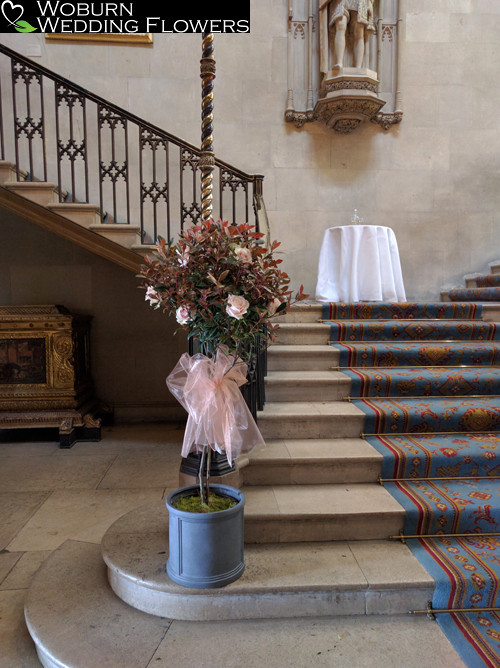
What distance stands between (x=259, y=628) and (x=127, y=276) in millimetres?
3981

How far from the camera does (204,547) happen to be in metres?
1.79

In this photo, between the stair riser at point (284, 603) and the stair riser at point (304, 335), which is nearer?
the stair riser at point (284, 603)

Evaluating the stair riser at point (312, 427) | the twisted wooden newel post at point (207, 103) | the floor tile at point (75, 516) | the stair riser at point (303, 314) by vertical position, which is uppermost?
the twisted wooden newel post at point (207, 103)

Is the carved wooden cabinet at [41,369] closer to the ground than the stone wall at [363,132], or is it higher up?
closer to the ground

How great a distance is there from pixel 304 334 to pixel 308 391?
2.46ft

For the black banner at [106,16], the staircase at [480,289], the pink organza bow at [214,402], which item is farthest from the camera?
the black banner at [106,16]

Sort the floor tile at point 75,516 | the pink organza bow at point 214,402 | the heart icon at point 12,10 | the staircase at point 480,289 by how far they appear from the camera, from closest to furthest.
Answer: the pink organza bow at point 214,402, the floor tile at point 75,516, the staircase at point 480,289, the heart icon at point 12,10

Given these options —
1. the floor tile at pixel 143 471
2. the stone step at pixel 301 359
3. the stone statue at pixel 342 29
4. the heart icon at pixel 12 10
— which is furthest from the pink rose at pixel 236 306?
the heart icon at pixel 12 10

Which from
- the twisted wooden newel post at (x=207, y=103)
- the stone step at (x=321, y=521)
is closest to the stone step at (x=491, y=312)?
the stone step at (x=321, y=521)

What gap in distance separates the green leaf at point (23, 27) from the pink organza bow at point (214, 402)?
16.9 feet

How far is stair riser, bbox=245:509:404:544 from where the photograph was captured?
2146 mm

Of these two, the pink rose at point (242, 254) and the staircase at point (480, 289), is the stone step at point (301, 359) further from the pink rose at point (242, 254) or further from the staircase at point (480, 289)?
the staircase at point (480, 289)

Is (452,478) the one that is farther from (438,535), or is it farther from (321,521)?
(321,521)

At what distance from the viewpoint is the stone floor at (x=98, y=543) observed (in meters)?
1.63
